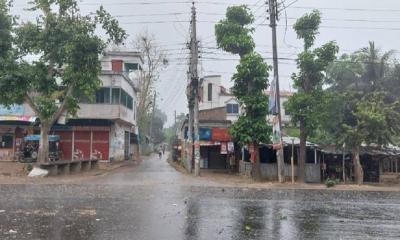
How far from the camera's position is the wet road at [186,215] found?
11.1 meters

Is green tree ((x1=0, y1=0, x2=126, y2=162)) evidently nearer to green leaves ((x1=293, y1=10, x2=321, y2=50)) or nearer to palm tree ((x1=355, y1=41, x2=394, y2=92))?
green leaves ((x1=293, y1=10, x2=321, y2=50))

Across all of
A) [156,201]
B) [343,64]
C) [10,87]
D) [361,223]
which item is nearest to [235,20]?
[343,64]

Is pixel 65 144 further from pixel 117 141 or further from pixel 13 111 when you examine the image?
pixel 117 141

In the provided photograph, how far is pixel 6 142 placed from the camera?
41.8 m


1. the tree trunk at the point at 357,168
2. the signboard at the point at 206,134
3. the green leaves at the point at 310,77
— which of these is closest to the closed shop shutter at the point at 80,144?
the signboard at the point at 206,134

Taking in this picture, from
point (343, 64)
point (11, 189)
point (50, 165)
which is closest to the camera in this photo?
point (11, 189)

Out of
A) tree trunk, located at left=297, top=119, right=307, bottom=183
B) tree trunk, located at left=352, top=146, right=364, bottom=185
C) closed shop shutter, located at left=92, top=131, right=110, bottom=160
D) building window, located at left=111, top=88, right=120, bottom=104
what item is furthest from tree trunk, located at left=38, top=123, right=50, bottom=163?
tree trunk, located at left=352, top=146, right=364, bottom=185

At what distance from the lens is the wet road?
36.4 ft

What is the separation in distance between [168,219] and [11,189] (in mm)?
10961

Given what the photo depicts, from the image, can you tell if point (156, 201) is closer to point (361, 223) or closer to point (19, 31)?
point (361, 223)

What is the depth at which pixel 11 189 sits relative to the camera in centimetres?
2139

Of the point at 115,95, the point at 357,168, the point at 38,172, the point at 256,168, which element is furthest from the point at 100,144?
the point at 357,168

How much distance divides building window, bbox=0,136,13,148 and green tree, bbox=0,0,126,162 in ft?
39.7

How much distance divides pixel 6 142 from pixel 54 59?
573 inches
